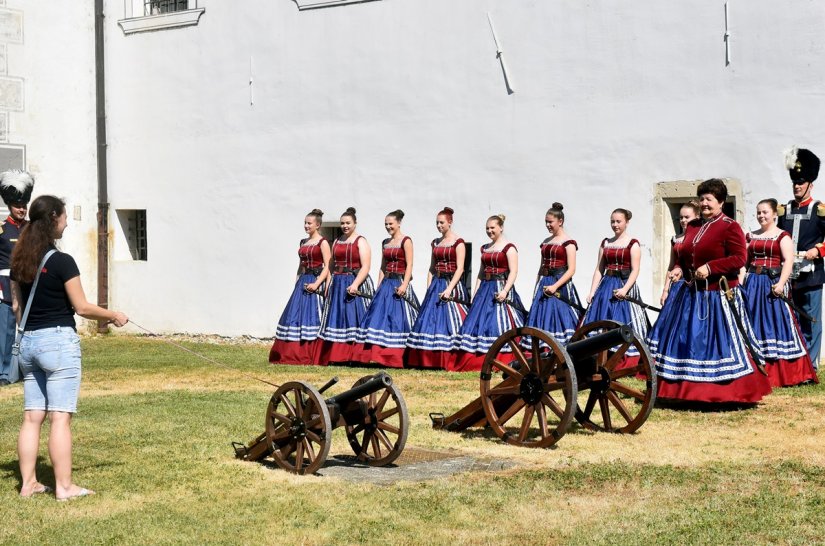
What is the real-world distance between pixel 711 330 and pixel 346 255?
5366 mm

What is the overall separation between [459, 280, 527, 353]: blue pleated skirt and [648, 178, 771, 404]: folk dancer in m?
3.37

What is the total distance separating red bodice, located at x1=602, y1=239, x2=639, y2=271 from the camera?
12.1 meters

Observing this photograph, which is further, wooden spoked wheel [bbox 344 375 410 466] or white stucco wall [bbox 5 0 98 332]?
white stucco wall [bbox 5 0 98 332]

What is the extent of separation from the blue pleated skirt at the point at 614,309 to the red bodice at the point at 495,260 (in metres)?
1.13

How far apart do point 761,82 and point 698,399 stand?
452 centimetres

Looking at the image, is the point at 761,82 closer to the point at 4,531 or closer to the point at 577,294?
the point at 577,294

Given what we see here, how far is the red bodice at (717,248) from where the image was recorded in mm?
9469

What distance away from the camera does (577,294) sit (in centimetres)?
1296

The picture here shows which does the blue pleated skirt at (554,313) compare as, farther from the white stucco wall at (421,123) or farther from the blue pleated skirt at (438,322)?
the white stucco wall at (421,123)

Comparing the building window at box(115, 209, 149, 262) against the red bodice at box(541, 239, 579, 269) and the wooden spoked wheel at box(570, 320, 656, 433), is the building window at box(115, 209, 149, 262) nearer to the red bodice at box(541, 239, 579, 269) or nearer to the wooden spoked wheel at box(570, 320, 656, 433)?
the red bodice at box(541, 239, 579, 269)

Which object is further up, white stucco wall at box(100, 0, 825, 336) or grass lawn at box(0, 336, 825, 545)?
white stucco wall at box(100, 0, 825, 336)

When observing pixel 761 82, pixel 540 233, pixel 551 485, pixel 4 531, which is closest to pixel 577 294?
pixel 540 233

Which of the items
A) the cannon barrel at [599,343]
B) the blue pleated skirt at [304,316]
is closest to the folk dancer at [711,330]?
the cannon barrel at [599,343]

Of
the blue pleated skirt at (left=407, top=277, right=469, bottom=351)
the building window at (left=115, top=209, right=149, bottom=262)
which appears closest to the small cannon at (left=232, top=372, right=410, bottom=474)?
the blue pleated skirt at (left=407, top=277, right=469, bottom=351)
